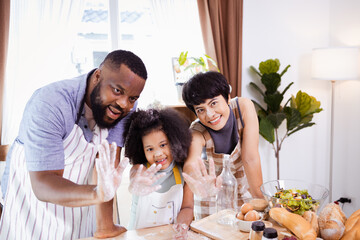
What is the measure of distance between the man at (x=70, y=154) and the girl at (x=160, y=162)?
82mm

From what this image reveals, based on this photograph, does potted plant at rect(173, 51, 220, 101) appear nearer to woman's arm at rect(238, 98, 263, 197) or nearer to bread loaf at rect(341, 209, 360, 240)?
woman's arm at rect(238, 98, 263, 197)

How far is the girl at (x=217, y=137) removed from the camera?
4.81ft

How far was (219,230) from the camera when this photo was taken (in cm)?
128

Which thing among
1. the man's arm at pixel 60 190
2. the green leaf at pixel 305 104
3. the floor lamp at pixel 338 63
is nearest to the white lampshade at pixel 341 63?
the floor lamp at pixel 338 63

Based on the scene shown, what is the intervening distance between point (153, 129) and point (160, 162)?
0.15 meters

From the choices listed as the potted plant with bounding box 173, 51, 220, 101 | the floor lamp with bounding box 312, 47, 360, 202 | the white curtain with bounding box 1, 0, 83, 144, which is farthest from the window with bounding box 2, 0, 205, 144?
the floor lamp with bounding box 312, 47, 360, 202

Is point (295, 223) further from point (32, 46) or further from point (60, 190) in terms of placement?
point (32, 46)

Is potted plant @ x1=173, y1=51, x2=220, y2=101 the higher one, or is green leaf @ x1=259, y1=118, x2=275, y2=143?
potted plant @ x1=173, y1=51, x2=220, y2=101

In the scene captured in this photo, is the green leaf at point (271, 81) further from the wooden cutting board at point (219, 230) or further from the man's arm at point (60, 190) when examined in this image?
the man's arm at point (60, 190)

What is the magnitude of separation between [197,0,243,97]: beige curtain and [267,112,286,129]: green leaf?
37 cm

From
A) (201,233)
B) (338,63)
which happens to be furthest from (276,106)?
(201,233)

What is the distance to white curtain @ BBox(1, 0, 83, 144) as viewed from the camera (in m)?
2.58

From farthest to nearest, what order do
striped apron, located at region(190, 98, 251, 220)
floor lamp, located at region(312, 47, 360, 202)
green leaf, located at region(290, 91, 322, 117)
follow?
green leaf, located at region(290, 91, 322, 117) < floor lamp, located at region(312, 47, 360, 202) < striped apron, located at region(190, 98, 251, 220)

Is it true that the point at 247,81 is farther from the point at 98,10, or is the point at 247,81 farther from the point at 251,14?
the point at 98,10
